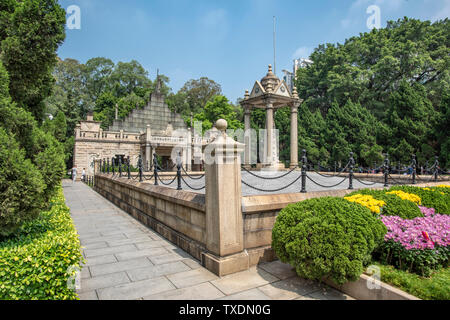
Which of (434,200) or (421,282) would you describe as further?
(434,200)

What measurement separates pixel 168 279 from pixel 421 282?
3.51 m

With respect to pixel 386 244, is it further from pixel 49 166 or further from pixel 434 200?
pixel 49 166

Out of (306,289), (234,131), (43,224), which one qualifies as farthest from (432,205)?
(234,131)

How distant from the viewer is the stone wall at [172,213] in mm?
5203

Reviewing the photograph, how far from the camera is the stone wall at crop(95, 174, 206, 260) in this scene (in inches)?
205

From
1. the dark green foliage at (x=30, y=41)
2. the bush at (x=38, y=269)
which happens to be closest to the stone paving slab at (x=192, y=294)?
the bush at (x=38, y=269)

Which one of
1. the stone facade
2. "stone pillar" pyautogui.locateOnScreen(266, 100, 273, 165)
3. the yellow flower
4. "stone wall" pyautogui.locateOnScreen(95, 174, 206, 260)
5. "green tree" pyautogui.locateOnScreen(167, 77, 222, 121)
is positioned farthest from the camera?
"green tree" pyautogui.locateOnScreen(167, 77, 222, 121)

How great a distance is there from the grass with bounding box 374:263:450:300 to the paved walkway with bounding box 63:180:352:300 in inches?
27.2

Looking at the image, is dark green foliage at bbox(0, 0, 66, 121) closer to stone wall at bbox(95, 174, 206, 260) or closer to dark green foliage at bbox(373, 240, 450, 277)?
stone wall at bbox(95, 174, 206, 260)

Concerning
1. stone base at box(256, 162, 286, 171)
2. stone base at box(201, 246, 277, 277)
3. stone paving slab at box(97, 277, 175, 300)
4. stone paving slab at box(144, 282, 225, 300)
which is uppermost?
stone base at box(256, 162, 286, 171)

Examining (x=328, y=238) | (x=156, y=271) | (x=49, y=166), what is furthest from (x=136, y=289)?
(x=328, y=238)

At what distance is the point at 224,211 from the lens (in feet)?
14.6

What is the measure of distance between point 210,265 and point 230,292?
84cm

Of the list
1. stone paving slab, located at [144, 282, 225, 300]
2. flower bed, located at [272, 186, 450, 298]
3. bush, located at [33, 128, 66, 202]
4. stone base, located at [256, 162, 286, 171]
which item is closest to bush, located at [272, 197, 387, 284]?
flower bed, located at [272, 186, 450, 298]
